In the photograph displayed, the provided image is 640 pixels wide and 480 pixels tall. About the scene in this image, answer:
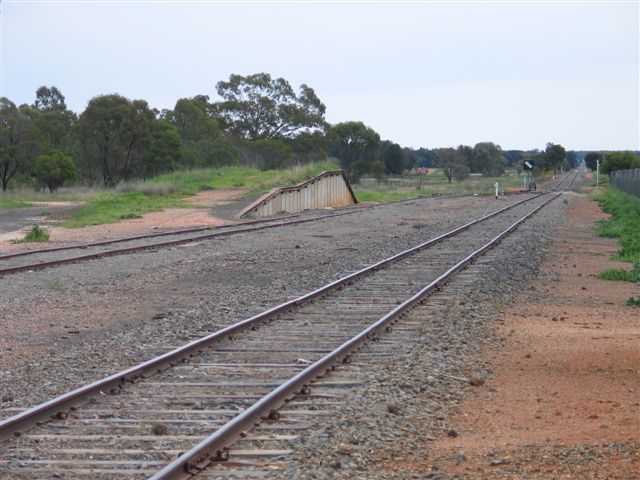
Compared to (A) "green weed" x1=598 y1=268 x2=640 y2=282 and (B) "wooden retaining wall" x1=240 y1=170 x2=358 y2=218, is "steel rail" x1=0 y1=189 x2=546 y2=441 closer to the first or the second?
(A) "green weed" x1=598 y1=268 x2=640 y2=282

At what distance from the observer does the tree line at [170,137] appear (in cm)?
6850

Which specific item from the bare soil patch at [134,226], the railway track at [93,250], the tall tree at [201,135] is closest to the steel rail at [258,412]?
the railway track at [93,250]

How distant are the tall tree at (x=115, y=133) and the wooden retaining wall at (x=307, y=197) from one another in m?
19.8

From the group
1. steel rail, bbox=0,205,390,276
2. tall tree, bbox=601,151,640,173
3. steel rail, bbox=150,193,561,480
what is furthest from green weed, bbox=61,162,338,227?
tall tree, bbox=601,151,640,173

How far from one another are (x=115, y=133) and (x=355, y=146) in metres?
36.6

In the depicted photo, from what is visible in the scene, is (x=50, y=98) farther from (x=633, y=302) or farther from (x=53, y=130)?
(x=633, y=302)

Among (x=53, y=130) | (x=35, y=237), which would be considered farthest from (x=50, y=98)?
(x=35, y=237)

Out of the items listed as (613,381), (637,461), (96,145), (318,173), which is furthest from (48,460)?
(96,145)

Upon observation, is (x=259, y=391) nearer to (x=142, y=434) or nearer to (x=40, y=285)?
(x=142, y=434)

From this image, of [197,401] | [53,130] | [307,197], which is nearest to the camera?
[197,401]

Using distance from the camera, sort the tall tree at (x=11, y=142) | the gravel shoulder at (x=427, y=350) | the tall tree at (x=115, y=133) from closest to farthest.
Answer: the gravel shoulder at (x=427, y=350) < the tall tree at (x=115, y=133) < the tall tree at (x=11, y=142)

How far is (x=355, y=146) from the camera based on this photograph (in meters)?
101

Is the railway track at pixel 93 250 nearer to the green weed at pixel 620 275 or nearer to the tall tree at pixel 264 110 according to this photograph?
the green weed at pixel 620 275

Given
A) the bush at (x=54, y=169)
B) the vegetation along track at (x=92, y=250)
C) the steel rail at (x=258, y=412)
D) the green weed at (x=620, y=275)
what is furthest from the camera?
the bush at (x=54, y=169)
